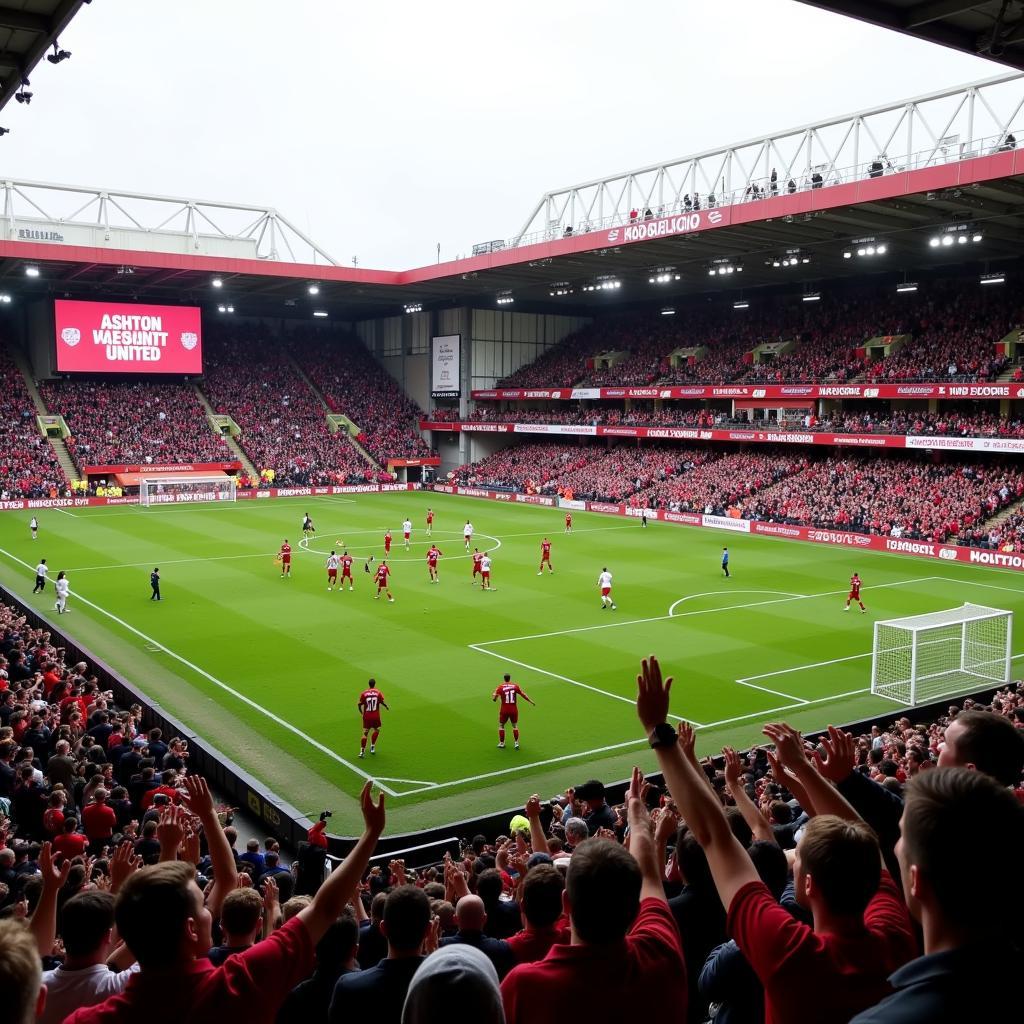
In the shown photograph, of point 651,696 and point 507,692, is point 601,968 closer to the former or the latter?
point 651,696


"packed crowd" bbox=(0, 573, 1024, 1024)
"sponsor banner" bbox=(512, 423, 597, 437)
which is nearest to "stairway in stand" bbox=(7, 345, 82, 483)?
"sponsor banner" bbox=(512, 423, 597, 437)

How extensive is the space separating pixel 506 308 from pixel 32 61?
6383 cm

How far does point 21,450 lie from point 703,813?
65389mm

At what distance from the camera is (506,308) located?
3049 inches

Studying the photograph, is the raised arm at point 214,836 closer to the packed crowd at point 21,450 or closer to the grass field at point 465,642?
the grass field at point 465,642

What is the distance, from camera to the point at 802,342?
60531mm

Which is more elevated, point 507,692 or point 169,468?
point 169,468

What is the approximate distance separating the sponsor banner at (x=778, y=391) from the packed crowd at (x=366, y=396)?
269 inches

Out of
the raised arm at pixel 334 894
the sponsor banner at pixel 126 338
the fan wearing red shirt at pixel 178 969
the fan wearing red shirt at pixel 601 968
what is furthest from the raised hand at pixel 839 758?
the sponsor banner at pixel 126 338

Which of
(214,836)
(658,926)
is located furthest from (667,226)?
(658,926)

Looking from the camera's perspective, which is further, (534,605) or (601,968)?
(534,605)

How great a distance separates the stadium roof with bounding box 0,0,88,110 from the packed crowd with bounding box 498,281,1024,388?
43629 mm

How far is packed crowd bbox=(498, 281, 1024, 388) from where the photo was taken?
1986 inches

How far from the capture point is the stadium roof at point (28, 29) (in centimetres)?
1309
